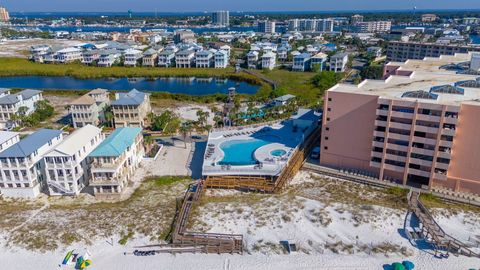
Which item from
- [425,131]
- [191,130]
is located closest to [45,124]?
[191,130]

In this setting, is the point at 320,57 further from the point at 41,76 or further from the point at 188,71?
the point at 41,76

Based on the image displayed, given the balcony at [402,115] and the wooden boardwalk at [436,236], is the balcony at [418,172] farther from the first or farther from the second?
the balcony at [402,115]

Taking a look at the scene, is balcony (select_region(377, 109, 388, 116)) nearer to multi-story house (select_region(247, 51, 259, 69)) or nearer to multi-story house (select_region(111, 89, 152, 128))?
multi-story house (select_region(111, 89, 152, 128))

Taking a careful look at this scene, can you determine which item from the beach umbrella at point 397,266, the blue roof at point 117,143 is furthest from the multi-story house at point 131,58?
the beach umbrella at point 397,266

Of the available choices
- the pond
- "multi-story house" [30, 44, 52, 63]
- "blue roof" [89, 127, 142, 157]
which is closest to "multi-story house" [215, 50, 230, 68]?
the pond

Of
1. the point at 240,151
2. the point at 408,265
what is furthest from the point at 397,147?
the point at 240,151
